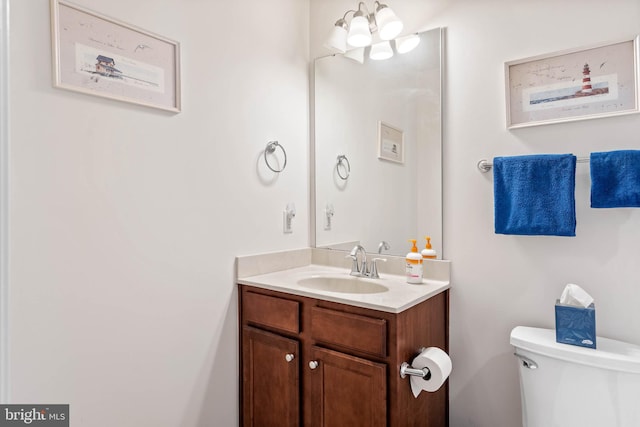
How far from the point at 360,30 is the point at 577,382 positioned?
172 centimetres

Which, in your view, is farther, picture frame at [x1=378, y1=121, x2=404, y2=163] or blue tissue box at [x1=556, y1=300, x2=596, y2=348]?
picture frame at [x1=378, y1=121, x2=404, y2=163]

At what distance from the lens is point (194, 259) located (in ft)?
5.30

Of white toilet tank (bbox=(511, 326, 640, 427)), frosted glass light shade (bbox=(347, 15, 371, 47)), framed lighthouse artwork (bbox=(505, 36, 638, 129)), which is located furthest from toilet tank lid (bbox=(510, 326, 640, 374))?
frosted glass light shade (bbox=(347, 15, 371, 47))

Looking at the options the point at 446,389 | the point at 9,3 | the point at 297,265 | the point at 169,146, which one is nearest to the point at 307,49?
the point at 169,146

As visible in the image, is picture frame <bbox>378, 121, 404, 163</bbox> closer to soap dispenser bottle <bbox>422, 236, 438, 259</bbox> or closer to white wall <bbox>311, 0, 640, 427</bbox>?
white wall <bbox>311, 0, 640, 427</bbox>

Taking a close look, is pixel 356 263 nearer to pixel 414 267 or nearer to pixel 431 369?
pixel 414 267

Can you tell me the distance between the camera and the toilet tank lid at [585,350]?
1.20 m

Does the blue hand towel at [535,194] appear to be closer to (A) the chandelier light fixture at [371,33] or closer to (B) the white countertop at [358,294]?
(B) the white countertop at [358,294]

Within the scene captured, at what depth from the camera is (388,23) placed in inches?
71.0

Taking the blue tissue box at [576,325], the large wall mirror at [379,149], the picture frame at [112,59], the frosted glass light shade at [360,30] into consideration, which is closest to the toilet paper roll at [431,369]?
the blue tissue box at [576,325]

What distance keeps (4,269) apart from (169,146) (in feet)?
2.23

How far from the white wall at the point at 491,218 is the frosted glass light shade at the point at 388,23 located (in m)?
0.10

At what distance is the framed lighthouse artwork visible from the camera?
4.52 ft

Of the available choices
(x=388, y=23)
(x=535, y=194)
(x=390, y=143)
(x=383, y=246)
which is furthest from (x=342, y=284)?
(x=388, y=23)
